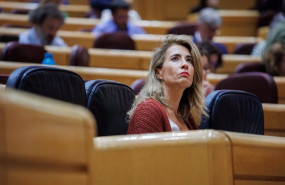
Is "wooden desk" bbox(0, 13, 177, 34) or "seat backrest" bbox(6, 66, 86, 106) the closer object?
"seat backrest" bbox(6, 66, 86, 106)

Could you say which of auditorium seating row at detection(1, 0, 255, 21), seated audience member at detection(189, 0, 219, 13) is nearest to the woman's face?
seated audience member at detection(189, 0, 219, 13)

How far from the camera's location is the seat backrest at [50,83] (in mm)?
637

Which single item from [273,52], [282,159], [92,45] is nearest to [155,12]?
[92,45]

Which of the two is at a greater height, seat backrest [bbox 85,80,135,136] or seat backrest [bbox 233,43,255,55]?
seat backrest [bbox 85,80,135,136]

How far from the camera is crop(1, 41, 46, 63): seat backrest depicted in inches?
45.6

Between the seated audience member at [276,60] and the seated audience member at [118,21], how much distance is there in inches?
24.7

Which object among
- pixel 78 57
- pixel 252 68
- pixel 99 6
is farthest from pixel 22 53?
pixel 99 6

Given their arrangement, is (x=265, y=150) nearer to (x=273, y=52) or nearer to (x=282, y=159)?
(x=282, y=159)

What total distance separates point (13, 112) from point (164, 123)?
0.41 metres

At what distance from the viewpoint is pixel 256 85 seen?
1080mm

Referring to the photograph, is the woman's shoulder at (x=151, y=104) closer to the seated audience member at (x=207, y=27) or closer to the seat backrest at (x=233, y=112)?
the seat backrest at (x=233, y=112)

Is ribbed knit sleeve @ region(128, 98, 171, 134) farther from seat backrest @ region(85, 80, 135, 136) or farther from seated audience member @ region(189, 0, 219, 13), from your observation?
seated audience member @ region(189, 0, 219, 13)

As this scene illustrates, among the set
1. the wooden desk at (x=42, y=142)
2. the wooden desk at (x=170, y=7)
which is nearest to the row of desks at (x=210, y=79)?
the wooden desk at (x=42, y=142)

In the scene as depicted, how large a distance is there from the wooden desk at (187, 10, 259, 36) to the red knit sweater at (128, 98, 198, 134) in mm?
1580
